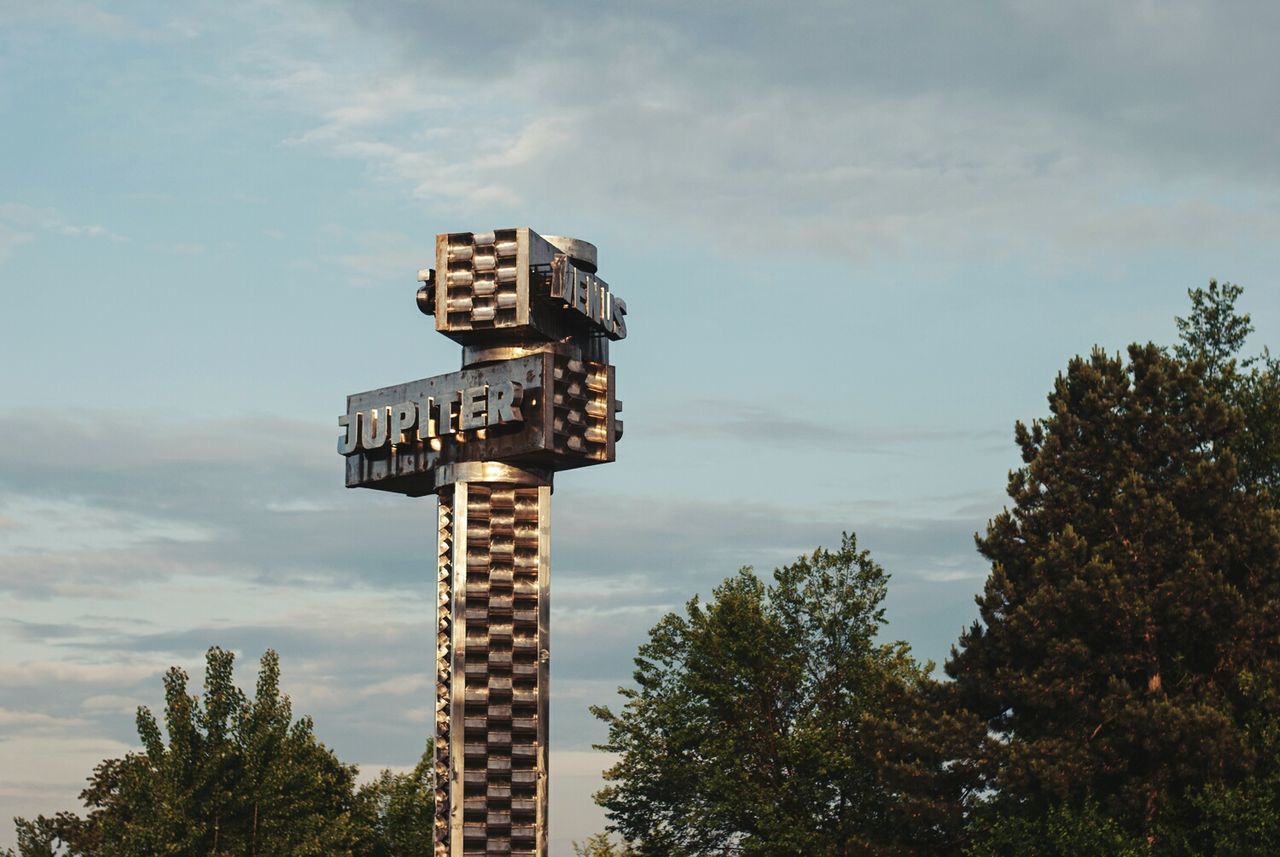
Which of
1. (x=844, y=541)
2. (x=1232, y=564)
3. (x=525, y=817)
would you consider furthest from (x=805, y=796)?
(x=1232, y=564)

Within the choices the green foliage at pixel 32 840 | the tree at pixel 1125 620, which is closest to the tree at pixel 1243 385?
the tree at pixel 1125 620

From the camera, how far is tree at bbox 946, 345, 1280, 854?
177ft

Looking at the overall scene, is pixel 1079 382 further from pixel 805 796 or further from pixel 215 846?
pixel 215 846

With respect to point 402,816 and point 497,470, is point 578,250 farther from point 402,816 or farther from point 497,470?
point 402,816

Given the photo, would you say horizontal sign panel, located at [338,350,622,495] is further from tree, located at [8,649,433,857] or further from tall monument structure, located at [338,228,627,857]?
tree, located at [8,649,433,857]

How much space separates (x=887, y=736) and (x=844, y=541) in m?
17.8

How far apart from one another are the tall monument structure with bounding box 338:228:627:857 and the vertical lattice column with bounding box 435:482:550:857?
44 mm

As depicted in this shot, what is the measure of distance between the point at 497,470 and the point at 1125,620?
20.7 m

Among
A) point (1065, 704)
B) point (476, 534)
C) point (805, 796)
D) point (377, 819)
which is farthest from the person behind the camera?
point (377, 819)

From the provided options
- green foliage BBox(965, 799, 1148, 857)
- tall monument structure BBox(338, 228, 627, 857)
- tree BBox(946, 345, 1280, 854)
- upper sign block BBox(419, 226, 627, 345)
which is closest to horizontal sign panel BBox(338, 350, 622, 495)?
tall monument structure BBox(338, 228, 627, 857)

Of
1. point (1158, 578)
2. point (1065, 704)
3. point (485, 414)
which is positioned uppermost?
point (485, 414)

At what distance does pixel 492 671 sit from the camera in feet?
194

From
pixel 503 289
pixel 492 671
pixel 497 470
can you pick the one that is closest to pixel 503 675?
pixel 492 671

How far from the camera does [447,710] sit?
59.2 meters
